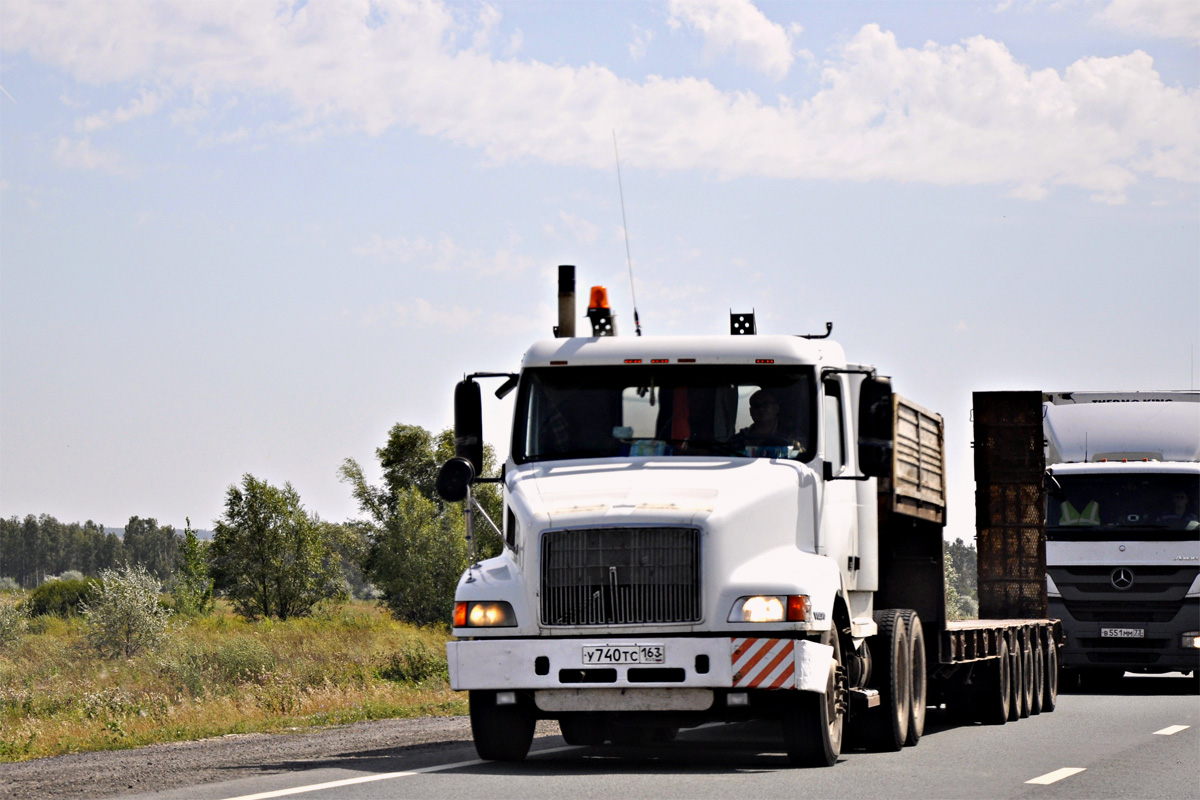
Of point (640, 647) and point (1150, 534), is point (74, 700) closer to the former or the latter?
point (1150, 534)

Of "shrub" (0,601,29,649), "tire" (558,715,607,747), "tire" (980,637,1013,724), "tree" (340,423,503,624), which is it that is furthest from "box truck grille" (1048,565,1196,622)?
"tree" (340,423,503,624)

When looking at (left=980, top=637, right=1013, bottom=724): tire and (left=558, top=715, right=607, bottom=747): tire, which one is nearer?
(left=558, top=715, right=607, bottom=747): tire

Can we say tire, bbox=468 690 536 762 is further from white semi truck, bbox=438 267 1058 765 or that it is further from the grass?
the grass

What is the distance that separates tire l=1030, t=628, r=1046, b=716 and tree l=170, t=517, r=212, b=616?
5523 centimetres

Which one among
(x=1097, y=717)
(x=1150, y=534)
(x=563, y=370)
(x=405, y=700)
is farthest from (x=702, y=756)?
(x=1150, y=534)

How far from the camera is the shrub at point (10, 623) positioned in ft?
163

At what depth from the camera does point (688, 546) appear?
11.1 metres

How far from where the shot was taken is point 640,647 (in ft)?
36.0

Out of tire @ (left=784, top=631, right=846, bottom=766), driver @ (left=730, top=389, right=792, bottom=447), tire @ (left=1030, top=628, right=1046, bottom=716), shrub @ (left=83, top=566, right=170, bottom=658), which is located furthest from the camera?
shrub @ (left=83, top=566, right=170, bottom=658)

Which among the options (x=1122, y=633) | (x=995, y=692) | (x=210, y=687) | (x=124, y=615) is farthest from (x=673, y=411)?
(x=124, y=615)

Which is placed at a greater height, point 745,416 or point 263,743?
point 745,416

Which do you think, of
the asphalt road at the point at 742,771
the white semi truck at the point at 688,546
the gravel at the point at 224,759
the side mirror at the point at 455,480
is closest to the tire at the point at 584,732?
the white semi truck at the point at 688,546

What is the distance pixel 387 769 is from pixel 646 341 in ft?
11.7

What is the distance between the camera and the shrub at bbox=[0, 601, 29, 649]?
163ft
